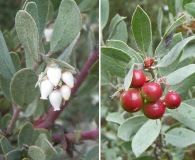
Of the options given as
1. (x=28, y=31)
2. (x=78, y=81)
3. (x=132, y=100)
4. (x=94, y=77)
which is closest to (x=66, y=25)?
(x=28, y=31)

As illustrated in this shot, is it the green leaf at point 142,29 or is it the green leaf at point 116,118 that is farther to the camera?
the green leaf at point 116,118

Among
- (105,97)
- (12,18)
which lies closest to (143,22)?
(12,18)

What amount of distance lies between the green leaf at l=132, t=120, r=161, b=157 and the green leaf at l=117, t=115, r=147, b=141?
0.05 metres

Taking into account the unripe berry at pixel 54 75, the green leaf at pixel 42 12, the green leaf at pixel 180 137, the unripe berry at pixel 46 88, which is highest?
the green leaf at pixel 42 12

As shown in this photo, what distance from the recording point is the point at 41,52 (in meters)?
0.92

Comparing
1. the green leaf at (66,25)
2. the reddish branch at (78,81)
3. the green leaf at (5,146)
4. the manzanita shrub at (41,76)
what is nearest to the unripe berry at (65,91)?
the manzanita shrub at (41,76)

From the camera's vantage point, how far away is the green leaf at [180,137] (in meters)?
1.12

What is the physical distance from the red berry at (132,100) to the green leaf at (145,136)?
14cm

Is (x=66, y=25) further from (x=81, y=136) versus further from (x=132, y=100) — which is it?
(x=81, y=136)

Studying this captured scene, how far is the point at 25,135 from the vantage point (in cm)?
100

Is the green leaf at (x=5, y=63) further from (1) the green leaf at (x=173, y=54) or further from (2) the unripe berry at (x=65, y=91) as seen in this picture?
(1) the green leaf at (x=173, y=54)

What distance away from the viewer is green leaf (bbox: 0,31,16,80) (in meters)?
0.91

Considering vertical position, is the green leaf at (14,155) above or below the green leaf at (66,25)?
below

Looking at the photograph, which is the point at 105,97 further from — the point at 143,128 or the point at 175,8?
the point at 143,128
